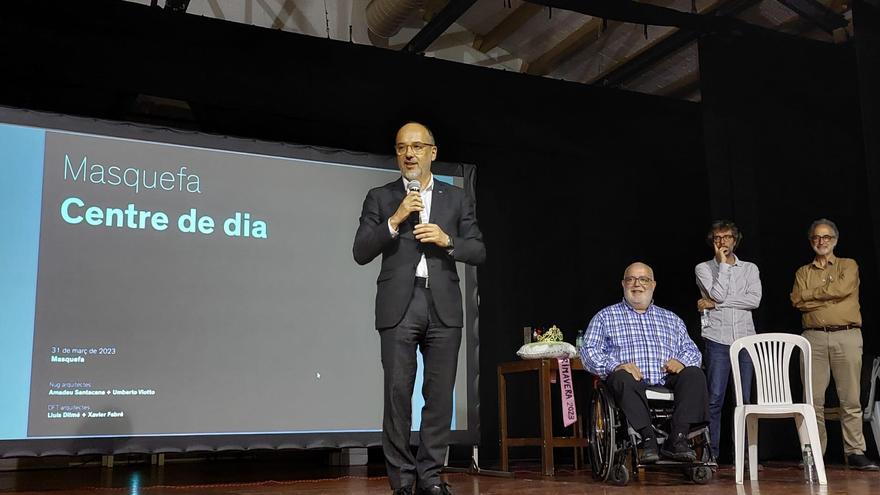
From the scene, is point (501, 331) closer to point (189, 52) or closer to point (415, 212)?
point (189, 52)

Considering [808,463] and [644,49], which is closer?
[808,463]

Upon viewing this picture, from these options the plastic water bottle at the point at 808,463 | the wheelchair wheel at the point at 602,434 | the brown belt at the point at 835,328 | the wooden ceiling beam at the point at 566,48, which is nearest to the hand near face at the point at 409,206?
the wheelchair wheel at the point at 602,434

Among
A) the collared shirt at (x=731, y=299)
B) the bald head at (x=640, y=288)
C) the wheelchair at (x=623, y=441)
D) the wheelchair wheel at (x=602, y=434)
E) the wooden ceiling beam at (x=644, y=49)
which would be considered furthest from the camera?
the wooden ceiling beam at (x=644, y=49)

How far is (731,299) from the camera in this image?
4859 mm

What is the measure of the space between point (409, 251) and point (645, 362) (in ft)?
5.74

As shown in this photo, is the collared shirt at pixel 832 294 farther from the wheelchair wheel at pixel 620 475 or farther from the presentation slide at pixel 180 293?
the presentation slide at pixel 180 293

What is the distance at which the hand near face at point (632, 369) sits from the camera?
12.7ft

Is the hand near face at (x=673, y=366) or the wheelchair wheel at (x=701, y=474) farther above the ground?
the hand near face at (x=673, y=366)

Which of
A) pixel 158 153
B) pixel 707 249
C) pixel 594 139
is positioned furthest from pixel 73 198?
pixel 707 249

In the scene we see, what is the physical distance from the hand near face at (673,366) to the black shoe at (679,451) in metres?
0.32

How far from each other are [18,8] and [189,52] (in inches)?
35.9

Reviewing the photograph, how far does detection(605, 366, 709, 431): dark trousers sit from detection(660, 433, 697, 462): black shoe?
6cm

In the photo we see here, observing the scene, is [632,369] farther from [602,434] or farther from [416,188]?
[416,188]

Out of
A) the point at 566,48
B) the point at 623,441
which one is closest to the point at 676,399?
the point at 623,441
